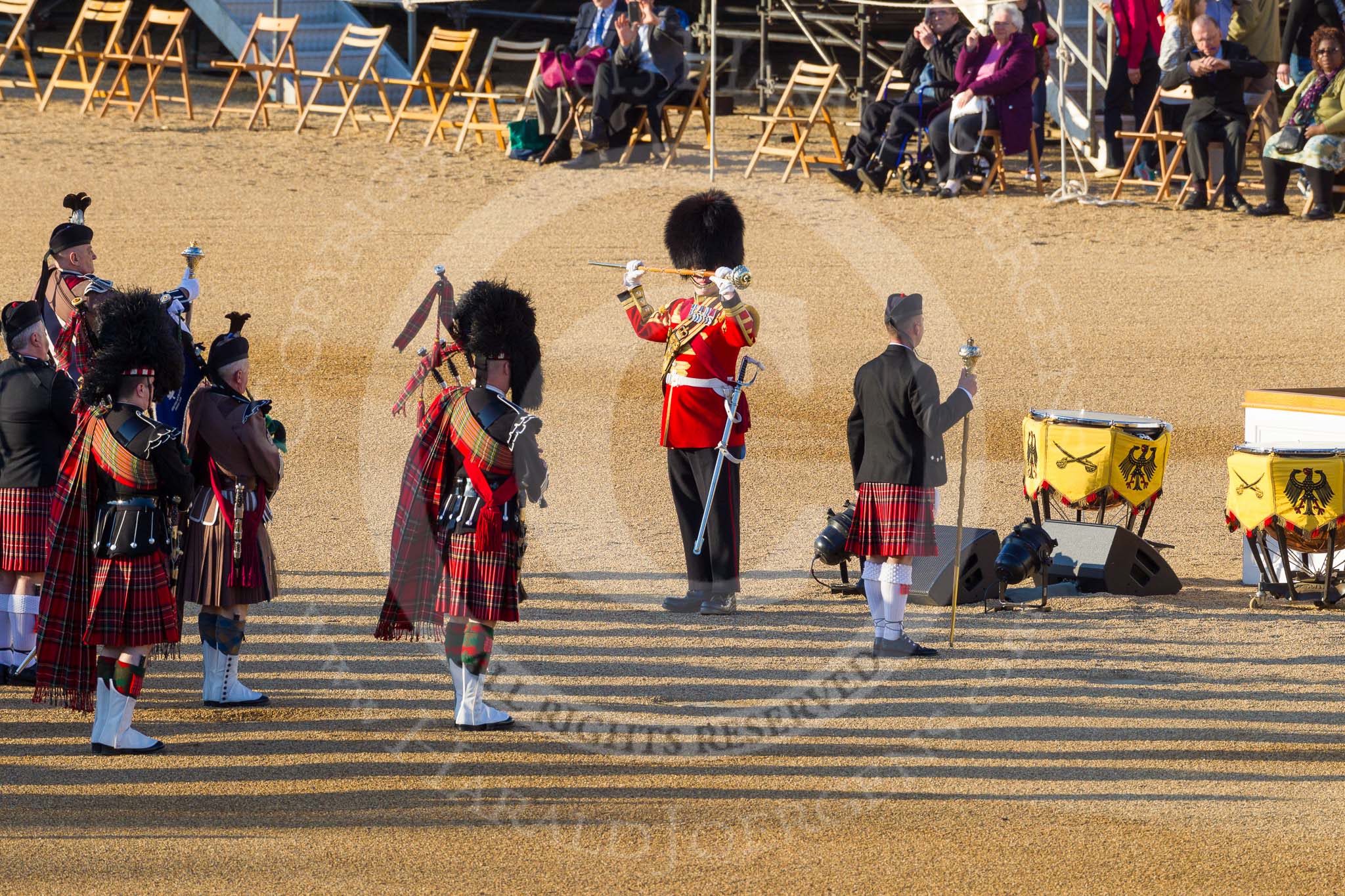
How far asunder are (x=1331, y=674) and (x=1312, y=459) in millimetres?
1021

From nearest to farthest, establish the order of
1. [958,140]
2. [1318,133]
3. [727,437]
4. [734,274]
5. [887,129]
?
[734,274]
[727,437]
[1318,133]
[958,140]
[887,129]

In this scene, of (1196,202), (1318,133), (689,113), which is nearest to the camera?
(1318,133)

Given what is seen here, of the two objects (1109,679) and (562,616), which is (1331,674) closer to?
(1109,679)

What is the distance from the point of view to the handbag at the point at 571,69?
15.5m

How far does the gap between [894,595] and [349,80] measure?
39.9 feet

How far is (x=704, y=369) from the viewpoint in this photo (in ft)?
22.4

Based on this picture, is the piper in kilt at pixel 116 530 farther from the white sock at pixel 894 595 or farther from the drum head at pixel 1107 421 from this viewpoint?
the drum head at pixel 1107 421

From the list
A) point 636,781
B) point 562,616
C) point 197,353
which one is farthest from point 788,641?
point 197,353

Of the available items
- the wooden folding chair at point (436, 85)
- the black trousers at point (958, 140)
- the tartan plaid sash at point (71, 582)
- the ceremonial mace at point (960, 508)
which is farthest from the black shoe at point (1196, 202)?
the tartan plaid sash at point (71, 582)

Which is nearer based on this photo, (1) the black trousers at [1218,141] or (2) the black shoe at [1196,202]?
(1) the black trousers at [1218,141]

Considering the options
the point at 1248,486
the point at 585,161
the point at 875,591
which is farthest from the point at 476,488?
the point at 585,161

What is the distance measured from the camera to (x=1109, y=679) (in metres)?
6.36

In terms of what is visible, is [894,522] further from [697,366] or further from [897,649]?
[697,366]

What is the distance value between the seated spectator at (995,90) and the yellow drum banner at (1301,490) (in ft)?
25.3
